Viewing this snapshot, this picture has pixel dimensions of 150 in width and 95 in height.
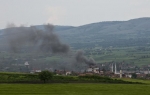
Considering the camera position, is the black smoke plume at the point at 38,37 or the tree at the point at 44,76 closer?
the tree at the point at 44,76

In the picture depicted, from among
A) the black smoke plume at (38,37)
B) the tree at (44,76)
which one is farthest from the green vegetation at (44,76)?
the black smoke plume at (38,37)

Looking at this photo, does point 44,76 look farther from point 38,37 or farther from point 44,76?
point 38,37

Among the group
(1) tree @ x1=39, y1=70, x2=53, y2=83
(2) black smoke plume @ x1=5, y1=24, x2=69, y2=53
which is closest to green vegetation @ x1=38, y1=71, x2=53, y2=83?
(1) tree @ x1=39, y1=70, x2=53, y2=83

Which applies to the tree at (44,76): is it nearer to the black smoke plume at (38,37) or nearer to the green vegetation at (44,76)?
the green vegetation at (44,76)

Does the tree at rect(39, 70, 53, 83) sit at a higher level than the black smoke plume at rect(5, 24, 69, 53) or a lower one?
lower

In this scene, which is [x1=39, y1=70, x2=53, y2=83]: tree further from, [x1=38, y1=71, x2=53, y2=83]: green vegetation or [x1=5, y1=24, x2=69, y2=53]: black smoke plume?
[x1=5, y1=24, x2=69, y2=53]: black smoke plume

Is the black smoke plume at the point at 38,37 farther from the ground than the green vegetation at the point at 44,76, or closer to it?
farther from the ground

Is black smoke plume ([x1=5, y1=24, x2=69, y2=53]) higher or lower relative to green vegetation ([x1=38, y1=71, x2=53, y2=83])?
higher

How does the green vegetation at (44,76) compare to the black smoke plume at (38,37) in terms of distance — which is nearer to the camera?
the green vegetation at (44,76)

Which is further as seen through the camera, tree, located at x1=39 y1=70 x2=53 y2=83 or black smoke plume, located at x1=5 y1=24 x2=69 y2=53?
black smoke plume, located at x1=5 y1=24 x2=69 y2=53

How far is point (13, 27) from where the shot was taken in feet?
585

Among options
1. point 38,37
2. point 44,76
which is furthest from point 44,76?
point 38,37
